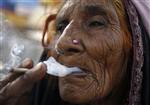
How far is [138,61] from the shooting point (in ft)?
7.44

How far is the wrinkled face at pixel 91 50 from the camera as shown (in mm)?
2180

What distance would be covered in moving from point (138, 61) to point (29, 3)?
5.16 metres

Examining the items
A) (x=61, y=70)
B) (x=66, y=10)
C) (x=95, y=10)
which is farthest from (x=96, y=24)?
(x=61, y=70)

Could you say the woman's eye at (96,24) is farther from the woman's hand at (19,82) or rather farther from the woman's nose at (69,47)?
the woman's hand at (19,82)

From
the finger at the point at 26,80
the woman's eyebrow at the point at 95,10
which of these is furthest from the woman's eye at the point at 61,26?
the finger at the point at 26,80

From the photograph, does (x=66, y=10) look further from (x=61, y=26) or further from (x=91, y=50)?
(x=91, y=50)

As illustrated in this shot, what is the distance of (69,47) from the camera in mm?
2162

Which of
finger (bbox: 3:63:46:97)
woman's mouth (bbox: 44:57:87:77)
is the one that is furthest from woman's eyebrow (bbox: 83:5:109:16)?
finger (bbox: 3:63:46:97)

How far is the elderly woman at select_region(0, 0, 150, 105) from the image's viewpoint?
2180mm

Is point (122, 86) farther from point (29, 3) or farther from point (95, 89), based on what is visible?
point (29, 3)

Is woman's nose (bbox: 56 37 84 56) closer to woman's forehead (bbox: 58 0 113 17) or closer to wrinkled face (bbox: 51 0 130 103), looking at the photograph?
wrinkled face (bbox: 51 0 130 103)

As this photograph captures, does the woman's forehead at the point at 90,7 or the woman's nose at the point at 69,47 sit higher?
the woman's forehead at the point at 90,7

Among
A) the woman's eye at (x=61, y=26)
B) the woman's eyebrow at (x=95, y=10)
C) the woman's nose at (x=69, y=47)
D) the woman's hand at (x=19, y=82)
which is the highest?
the woman's eyebrow at (x=95, y=10)

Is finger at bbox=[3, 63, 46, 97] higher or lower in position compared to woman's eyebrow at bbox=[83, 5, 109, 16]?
lower
